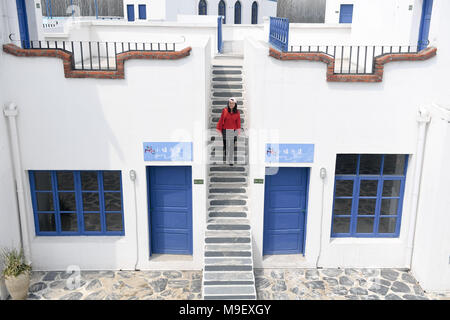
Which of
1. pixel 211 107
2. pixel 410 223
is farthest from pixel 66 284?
pixel 410 223

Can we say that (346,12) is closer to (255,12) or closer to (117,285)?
(255,12)

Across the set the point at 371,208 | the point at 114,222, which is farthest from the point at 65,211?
the point at 371,208

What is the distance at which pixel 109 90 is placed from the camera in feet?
30.3

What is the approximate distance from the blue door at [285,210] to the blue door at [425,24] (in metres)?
3.90

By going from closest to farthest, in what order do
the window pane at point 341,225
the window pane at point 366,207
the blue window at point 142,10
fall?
the window pane at point 341,225, the window pane at point 366,207, the blue window at point 142,10

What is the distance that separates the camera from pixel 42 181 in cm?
1038

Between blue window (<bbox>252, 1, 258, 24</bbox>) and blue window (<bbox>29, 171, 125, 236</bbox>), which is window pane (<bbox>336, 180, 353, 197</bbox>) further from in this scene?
blue window (<bbox>252, 1, 258, 24</bbox>)

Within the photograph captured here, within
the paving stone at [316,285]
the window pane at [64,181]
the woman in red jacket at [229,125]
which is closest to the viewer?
the paving stone at [316,285]

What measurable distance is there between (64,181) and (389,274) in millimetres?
11220

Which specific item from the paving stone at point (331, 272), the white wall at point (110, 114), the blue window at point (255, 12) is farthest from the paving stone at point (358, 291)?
the blue window at point (255, 12)

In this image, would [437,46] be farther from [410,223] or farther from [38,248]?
[38,248]

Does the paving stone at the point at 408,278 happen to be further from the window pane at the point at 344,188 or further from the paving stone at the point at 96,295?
the paving stone at the point at 96,295

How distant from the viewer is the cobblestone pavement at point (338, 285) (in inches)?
368

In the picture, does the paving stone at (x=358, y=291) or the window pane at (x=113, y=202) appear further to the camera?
the window pane at (x=113, y=202)
